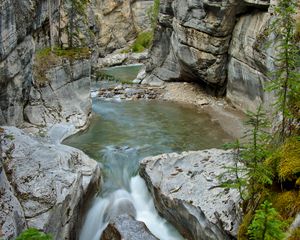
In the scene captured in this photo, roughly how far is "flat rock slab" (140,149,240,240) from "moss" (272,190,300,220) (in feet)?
6.38

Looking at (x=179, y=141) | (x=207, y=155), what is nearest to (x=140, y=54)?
(x=179, y=141)

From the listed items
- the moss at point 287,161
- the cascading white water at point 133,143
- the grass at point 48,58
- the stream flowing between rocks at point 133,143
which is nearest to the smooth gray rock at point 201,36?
the stream flowing between rocks at point 133,143

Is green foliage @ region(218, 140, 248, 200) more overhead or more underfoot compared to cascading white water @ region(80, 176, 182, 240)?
more overhead

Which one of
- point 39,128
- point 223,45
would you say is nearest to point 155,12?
point 223,45

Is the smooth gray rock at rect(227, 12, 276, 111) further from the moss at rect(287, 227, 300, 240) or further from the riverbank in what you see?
the moss at rect(287, 227, 300, 240)

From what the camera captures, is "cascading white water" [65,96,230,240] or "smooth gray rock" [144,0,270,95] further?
"smooth gray rock" [144,0,270,95]

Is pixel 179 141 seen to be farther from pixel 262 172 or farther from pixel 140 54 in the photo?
pixel 140 54

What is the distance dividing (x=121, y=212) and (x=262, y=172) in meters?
6.79

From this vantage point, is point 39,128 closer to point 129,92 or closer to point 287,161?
point 129,92

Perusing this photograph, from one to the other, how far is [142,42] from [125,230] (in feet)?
157

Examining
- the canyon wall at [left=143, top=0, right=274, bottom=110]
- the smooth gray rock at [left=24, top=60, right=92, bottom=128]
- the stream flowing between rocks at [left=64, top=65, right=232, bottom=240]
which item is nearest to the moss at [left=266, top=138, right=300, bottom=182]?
the stream flowing between rocks at [left=64, top=65, right=232, bottom=240]

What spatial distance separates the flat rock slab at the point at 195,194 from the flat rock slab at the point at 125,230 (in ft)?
4.02

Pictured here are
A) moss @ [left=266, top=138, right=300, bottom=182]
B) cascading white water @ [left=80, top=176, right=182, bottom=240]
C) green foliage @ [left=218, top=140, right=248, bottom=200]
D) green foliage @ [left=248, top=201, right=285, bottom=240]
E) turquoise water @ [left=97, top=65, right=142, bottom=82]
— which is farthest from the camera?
turquoise water @ [left=97, top=65, right=142, bottom=82]

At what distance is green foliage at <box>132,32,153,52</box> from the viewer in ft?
183
